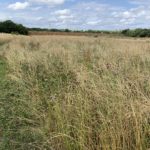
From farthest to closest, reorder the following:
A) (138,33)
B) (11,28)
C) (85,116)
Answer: (11,28), (138,33), (85,116)

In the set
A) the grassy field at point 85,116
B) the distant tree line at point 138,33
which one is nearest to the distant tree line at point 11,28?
the distant tree line at point 138,33

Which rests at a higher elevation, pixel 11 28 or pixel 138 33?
pixel 11 28

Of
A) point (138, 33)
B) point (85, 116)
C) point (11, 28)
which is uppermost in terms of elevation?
point (85, 116)

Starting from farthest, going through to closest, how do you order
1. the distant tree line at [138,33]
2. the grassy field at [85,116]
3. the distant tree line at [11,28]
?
the distant tree line at [11,28] < the distant tree line at [138,33] < the grassy field at [85,116]

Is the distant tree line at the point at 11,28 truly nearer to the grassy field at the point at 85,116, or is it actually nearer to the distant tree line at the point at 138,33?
the distant tree line at the point at 138,33

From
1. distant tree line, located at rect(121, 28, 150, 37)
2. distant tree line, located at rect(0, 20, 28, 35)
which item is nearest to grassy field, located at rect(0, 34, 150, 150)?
distant tree line, located at rect(121, 28, 150, 37)

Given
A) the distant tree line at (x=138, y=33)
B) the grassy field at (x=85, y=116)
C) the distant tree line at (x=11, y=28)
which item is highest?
the grassy field at (x=85, y=116)

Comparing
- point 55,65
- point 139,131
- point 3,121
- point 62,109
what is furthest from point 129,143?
point 55,65

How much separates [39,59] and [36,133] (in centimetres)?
861

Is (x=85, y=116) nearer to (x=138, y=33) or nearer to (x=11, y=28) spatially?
(x=138, y=33)

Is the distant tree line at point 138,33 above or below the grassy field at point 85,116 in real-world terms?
below

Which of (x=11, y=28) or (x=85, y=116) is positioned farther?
(x=11, y=28)

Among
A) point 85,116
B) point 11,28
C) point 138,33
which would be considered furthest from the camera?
point 11,28

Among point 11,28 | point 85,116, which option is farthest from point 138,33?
point 85,116
